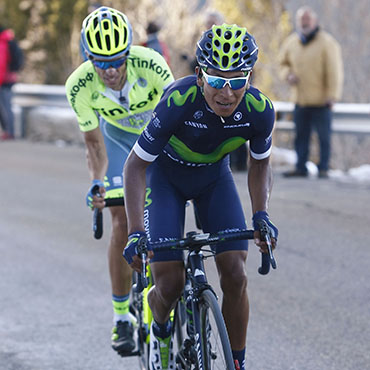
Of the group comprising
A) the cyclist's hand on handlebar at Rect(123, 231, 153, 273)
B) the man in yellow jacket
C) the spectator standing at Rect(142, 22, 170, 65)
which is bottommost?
the man in yellow jacket

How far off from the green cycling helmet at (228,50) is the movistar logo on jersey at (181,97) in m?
0.21

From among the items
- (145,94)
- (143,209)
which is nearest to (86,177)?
(145,94)

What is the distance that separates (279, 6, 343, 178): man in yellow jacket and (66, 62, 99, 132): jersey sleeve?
6.52m

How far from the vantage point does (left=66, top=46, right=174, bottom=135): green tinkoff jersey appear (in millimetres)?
5531

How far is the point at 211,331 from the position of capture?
4008mm

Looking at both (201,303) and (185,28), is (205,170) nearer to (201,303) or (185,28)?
(201,303)

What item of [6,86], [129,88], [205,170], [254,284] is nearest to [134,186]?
[205,170]

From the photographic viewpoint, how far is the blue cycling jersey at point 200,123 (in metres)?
4.15

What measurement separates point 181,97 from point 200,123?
16 cm

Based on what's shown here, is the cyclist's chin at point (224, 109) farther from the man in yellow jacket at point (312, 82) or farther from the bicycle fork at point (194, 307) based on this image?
the man in yellow jacket at point (312, 82)

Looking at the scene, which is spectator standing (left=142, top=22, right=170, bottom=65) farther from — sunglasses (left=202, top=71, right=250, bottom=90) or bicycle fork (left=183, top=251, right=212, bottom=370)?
sunglasses (left=202, top=71, right=250, bottom=90)

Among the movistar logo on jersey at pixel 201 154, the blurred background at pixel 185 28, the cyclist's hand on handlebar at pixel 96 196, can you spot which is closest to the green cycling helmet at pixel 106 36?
the cyclist's hand on handlebar at pixel 96 196

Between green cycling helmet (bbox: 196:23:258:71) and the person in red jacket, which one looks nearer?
green cycling helmet (bbox: 196:23:258:71)

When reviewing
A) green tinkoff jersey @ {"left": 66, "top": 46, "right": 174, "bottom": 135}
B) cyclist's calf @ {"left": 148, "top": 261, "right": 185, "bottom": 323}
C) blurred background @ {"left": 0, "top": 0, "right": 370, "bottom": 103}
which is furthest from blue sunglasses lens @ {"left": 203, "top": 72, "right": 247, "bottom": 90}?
blurred background @ {"left": 0, "top": 0, "right": 370, "bottom": 103}
